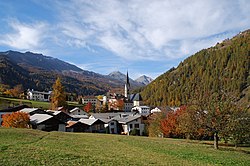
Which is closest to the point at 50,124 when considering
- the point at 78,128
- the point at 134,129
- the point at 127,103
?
the point at 78,128

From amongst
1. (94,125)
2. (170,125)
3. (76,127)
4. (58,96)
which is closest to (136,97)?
(58,96)

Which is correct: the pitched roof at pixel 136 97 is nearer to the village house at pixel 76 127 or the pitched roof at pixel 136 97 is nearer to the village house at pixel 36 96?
the village house at pixel 36 96

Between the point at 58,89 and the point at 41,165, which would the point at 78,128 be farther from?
the point at 41,165

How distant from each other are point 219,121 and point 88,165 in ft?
82.5

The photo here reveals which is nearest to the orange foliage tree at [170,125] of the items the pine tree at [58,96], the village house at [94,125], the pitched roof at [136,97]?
the village house at [94,125]

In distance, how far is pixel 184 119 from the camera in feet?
128

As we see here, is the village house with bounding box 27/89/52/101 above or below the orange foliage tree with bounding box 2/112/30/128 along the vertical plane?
above

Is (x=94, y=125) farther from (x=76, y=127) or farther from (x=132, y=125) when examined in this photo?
(x=132, y=125)

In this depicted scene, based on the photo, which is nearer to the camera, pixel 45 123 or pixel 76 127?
pixel 45 123

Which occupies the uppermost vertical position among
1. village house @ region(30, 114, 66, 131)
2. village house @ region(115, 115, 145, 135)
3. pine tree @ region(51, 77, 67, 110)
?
pine tree @ region(51, 77, 67, 110)

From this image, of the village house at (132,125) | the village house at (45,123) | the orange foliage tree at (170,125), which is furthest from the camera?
the village house at (132,125)

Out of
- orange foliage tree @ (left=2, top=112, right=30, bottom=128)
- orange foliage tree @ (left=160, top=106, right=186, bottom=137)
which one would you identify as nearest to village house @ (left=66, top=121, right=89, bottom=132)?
orange foliage tree @ (left=2, top=112, right=30, bottom=128)

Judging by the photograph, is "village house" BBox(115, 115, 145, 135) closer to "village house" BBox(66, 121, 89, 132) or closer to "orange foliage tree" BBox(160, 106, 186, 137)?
"village house" BBox(66, 121, 89, 132)

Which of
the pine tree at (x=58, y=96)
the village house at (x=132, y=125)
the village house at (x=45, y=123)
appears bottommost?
the village house at (x=132, y=125)
